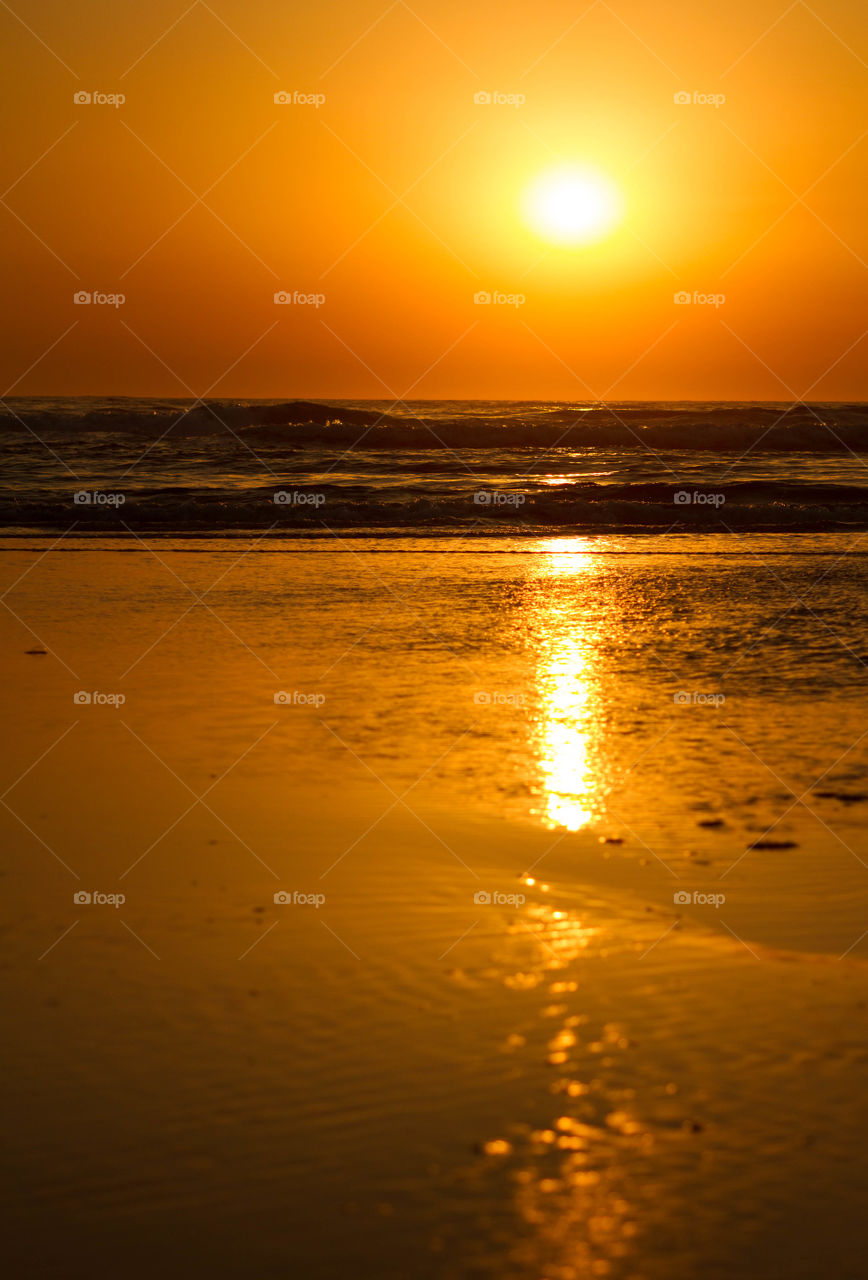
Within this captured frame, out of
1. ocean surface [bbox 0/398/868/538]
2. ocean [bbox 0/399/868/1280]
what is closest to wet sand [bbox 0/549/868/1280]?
ocean [bbox 0/399/868/1280]

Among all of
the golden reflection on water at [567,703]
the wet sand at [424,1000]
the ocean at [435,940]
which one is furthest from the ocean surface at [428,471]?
the wet sand at [424,1000]

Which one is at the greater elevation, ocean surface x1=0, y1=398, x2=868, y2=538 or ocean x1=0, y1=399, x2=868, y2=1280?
ocean surface x1=0, y1=398, x2=868, y2=538

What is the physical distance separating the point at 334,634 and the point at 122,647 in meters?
1.71

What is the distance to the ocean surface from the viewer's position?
22.8 m

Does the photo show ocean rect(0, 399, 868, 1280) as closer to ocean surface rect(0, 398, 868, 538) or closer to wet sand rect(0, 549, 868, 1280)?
wet sand rect(0, 549, 868, 1280)

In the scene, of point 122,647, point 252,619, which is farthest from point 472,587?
point 122,647

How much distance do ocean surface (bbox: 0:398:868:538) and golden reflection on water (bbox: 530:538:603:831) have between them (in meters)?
8.25

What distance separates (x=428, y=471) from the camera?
111 ft

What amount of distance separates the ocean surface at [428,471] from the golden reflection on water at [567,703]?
8254 mm

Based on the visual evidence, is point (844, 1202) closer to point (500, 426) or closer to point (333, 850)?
point (333, 850)

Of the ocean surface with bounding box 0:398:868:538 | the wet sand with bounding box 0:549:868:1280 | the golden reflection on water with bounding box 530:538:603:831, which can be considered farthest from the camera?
the ocean surface with bounding box 0:398:868:538

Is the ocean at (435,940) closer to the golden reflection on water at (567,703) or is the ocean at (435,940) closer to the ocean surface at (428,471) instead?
the golden reflection on water at (567,703)

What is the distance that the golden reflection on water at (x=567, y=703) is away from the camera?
225 inches

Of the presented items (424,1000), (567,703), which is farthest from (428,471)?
(424,1000)
